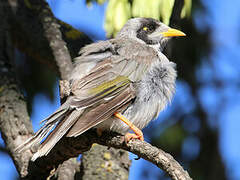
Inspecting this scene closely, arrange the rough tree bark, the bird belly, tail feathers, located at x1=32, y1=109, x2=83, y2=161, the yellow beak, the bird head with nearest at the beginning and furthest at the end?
tail feathers, located at x1=32, y1=109, x2=83, y2=161 → the rough tree bark → the bird belly → the yellow beak → the bird head

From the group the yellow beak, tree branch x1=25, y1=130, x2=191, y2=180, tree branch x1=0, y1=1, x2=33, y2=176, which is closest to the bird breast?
tree branch x1=25, y1=130, x2=191, y2=180

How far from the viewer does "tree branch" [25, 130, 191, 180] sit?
3.75 m

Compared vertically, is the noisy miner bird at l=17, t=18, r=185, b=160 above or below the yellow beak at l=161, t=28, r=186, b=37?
below

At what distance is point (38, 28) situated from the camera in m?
6.02

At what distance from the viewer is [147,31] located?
5758 mm

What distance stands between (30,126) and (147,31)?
1.88 metres

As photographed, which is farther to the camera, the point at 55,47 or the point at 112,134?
the point at 55,47

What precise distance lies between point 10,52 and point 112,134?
183cm

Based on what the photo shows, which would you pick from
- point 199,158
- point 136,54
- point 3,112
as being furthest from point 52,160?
point 199,158

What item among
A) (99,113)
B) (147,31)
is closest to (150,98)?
(99,113)

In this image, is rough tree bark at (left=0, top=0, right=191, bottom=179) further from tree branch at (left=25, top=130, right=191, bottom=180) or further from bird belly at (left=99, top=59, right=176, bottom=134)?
bird belly at (left=99, top=59, right=176, bottom=134)

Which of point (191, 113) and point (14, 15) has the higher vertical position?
point (14, 15)

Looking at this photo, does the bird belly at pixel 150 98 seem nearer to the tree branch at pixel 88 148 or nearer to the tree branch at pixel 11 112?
the tree branch at pixel 88 148

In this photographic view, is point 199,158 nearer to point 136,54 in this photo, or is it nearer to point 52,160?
point 136,54
